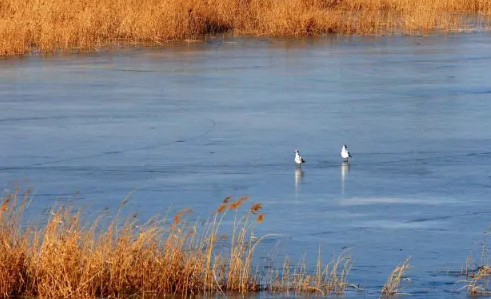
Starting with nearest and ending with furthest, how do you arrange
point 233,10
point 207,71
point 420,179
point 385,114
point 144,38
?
1. point 420,179
2. point 385,114
3. point 207,71
4. point 144,38
5. point 233,10

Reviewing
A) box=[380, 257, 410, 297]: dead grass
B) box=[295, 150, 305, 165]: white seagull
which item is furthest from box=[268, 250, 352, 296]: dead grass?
box=[295, 150, 305, 165]: white seagull

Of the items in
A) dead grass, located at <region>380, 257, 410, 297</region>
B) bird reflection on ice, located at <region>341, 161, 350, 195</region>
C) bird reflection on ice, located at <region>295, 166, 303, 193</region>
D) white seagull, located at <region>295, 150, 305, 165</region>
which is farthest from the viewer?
white seagull, located at <region>295, 150, 305, 165</region>

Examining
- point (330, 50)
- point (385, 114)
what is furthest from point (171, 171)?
point (330, 50)

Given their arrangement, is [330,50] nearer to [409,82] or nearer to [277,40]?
[277,40]

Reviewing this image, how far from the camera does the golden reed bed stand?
27.9m

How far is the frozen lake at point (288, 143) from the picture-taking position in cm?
988

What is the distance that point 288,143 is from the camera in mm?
14484

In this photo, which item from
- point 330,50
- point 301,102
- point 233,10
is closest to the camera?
point 301,102

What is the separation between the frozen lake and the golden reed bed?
7.46 ft

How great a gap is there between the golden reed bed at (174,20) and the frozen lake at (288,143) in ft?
7.46

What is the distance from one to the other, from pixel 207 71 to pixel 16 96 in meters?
4.64

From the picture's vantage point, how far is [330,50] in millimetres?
27312

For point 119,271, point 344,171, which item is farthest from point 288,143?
point 119,271

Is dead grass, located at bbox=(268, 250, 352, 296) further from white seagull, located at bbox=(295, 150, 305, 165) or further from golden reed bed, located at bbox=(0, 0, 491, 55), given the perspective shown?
golden reed bed, located at bbox=(0, 0, 491, 55)
